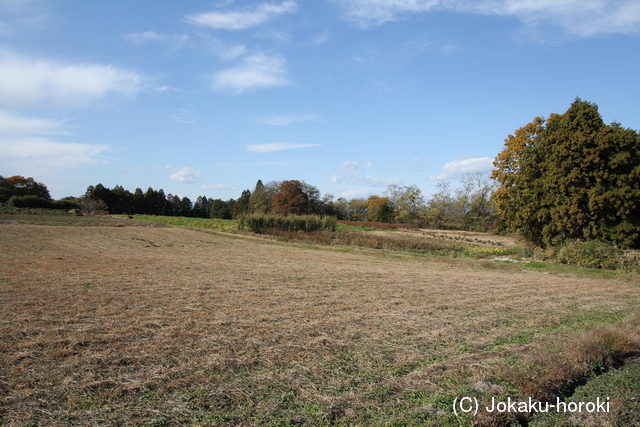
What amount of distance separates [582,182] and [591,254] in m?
3.72

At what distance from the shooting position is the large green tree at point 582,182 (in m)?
17.9

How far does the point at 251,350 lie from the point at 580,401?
166 inches

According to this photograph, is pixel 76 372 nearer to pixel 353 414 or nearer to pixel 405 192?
pixel 353 414

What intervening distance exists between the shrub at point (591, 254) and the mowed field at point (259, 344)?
6945 millimetres

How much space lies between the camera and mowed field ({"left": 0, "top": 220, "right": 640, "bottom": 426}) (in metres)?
3.78

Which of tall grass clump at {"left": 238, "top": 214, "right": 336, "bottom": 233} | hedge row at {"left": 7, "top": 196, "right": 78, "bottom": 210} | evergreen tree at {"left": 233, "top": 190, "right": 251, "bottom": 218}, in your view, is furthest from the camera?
evergreen tree at {"left": 233, "top": 190, "right": 251, "bottom": 218}

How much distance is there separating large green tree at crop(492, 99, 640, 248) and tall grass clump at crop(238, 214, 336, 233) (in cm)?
2167

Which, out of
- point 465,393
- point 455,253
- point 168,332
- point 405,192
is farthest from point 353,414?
point 405,192

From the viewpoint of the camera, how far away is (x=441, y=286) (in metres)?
12.2

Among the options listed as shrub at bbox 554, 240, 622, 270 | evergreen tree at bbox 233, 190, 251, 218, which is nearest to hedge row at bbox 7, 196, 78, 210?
evergreen tree at bbox 233, 190, 251, 218

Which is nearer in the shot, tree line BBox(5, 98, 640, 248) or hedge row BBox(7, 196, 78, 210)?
tree line BBox(5, 98, 640, 248)

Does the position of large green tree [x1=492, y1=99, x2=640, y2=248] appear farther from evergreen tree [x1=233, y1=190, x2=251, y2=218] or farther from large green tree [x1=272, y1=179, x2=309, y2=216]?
evergreen tree [x1=233, y1=190, x2=251, y2=218]

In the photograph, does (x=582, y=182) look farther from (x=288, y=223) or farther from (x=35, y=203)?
(x=35, y=203)

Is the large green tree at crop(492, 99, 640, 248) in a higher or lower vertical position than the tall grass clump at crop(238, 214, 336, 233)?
higher
